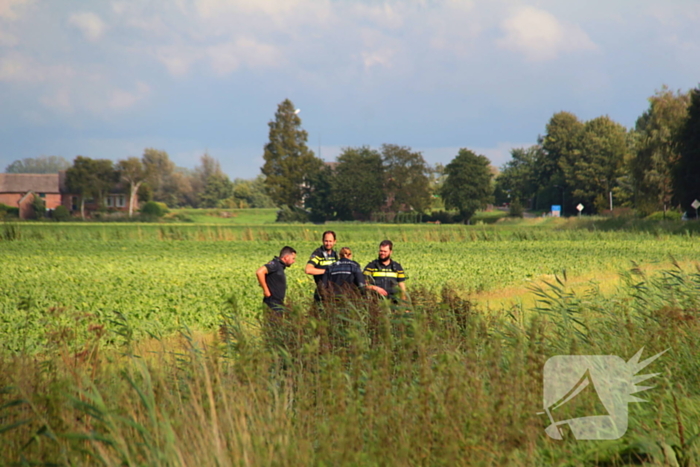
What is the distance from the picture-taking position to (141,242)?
1598 inches

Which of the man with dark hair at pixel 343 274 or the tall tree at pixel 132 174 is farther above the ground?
the tall tree at pixel 132 174

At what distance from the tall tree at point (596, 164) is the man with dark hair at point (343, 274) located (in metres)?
84.6

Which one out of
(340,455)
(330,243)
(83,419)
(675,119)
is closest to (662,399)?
(340,455)

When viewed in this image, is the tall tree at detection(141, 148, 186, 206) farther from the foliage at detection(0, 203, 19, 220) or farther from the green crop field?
the green crop field

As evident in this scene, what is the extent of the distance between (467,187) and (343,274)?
8621 centimetres

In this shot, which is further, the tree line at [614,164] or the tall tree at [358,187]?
the tall tree at [358,187]

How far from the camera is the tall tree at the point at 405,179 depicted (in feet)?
322

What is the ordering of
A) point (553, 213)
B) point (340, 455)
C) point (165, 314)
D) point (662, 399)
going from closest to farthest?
point (340, 455)
point (662, 399)
point (165, 314)
point (553, 213)

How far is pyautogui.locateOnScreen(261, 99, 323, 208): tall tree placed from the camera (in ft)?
329

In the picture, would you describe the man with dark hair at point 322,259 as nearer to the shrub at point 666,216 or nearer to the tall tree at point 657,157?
the tall tree at point 657,157

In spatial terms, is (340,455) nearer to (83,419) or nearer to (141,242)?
(83,419)

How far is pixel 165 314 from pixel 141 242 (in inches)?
1142

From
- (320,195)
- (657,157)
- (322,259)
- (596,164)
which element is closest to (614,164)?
(596,164)
